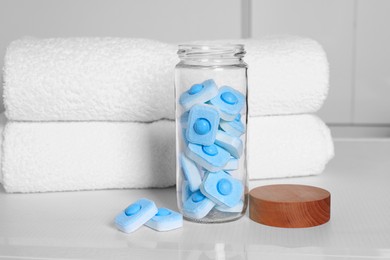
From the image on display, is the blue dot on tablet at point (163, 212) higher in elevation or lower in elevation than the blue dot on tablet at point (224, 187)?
lower

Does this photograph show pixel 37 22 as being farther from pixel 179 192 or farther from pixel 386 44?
pixel 179 192

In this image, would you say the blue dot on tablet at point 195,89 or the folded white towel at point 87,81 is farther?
the folded white towel at point 87,81

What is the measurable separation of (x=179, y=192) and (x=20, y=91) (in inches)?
8.7

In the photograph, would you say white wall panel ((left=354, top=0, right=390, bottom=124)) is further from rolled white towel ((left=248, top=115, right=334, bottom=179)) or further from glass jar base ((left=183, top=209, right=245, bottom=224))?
glass jar base ((left=183, top=209, right=245, bottom=224))

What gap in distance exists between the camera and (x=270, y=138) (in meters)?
0.74

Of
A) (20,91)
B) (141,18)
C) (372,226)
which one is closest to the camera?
(372,226)

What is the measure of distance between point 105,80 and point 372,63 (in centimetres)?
103

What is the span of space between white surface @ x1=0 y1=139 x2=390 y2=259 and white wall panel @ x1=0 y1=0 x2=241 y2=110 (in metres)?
0.85

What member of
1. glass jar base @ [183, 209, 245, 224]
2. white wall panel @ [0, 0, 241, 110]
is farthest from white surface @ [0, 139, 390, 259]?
white wall panel @ [0, 0, 241, 110]

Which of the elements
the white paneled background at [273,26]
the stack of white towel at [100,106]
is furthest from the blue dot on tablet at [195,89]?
the white paneled background at [273,26]

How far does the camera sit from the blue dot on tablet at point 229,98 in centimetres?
57

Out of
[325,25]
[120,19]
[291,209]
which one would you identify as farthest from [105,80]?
[325,25]

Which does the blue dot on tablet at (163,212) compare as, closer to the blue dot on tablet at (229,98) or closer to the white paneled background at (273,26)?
the blue dot on tablet at (229,98)

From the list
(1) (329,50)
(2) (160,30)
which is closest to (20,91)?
(2) (160,30)
